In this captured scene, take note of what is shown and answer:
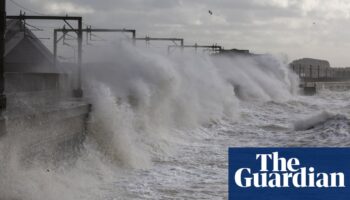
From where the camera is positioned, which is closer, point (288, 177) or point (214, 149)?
point (288, 177)

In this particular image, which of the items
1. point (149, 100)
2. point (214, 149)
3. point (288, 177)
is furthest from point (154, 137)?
point (288, 177)

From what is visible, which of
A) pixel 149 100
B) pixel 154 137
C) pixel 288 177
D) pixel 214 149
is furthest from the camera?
pixel 149 100

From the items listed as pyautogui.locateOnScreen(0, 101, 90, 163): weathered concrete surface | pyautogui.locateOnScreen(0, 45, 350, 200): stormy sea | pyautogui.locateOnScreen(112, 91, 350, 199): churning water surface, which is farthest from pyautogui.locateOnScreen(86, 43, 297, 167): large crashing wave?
pyautogui.locateOnScreen(0, 101, 90, 163): weathered concrete surface

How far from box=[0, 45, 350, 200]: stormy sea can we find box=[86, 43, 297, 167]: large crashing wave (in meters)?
0.04

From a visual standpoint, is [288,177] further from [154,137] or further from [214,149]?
[154,137]

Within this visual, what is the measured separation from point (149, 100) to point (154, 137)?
427 centimetres

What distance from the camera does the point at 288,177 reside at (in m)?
8.79

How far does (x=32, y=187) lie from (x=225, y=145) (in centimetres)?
977

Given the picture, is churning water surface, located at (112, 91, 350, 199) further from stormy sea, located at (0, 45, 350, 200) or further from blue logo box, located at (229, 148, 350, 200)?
blue logo box, located at (229, 148, 350, 200)

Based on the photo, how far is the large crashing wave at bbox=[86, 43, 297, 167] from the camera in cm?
1650

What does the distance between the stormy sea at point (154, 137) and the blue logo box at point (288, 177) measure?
26.8 inches

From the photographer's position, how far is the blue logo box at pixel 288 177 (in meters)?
8.52

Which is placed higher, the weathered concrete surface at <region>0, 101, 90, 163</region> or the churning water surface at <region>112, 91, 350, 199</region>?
the weathered concrete surface at <region>0, 101, 90, 163</region>

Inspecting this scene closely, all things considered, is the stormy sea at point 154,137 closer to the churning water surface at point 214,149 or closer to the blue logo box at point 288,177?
the churning water surface at point 214,149
